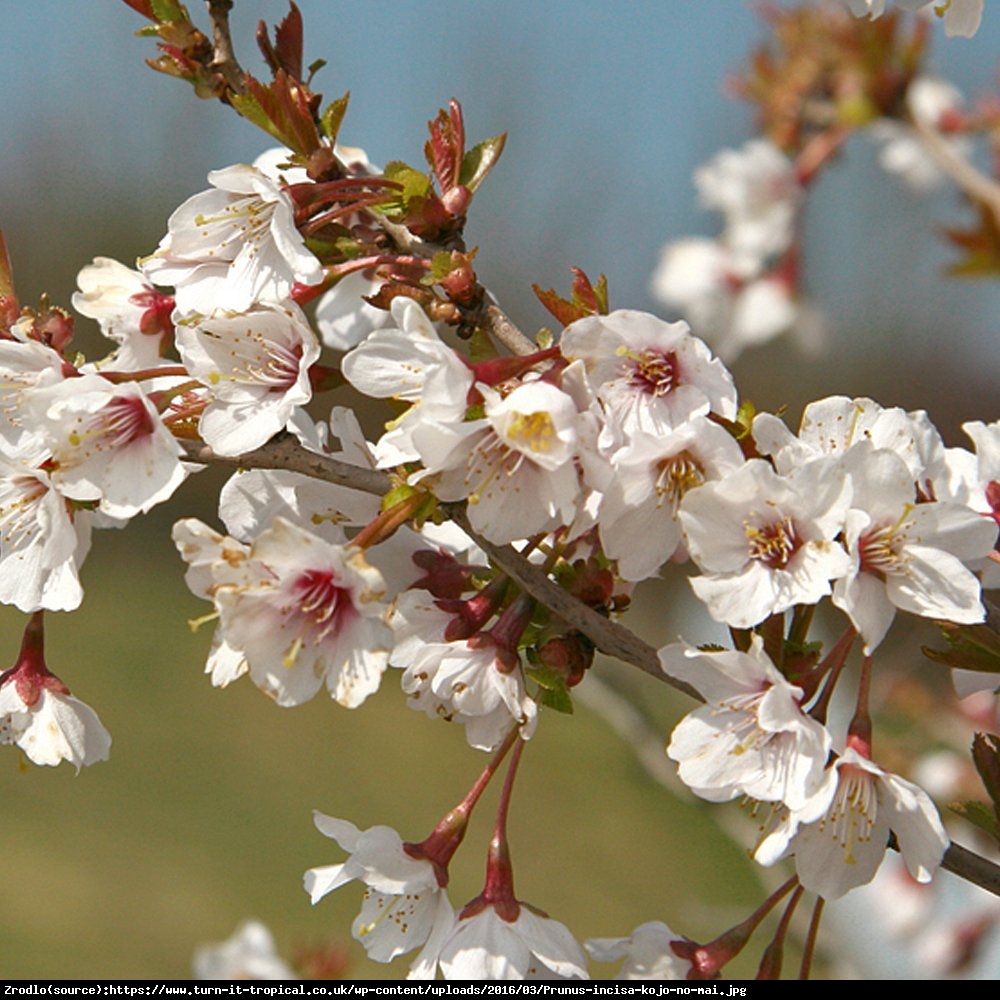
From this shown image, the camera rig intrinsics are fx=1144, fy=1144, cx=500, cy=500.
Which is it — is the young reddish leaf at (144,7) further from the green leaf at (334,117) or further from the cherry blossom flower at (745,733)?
the cherry blossom flower at (745,733)

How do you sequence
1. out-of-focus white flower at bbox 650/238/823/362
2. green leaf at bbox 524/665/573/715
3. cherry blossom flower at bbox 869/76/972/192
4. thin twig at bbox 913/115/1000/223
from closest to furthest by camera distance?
green leaf at bbox 524/665/573/715 < thin twig at bbox 913/115/1000/223 < cherry blossom flower at bbox 869/76/972/192 < out-of-focus white flower at bbox 650/238/823/362

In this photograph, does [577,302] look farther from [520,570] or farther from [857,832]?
[857,832]

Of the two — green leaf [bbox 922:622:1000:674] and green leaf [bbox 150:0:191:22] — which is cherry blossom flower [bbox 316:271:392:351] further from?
green leaf [bbox 922:622:1000:674]

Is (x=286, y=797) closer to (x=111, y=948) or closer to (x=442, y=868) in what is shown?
(x=111, y=948)

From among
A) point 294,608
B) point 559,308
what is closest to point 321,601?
point 294,608

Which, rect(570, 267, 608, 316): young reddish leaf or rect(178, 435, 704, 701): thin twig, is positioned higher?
rect(570, 267, 608, 316): young reddish leaf

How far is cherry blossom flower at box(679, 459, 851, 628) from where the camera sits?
2.11ft

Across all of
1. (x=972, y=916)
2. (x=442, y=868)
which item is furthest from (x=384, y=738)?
(x=442, y=868)

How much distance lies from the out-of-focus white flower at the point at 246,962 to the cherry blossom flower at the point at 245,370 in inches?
53.8

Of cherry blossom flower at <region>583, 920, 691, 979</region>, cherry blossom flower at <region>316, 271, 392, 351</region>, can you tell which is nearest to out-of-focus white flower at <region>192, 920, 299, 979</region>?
cherry blossom flower at <region>583, 920, 691, 979</region>

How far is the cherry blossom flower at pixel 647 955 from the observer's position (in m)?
0.88

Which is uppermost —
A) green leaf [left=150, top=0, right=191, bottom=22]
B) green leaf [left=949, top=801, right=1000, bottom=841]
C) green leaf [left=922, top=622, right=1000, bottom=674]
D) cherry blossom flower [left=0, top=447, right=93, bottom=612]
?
green leaf [left=150, top=0, right=191, bottom=22]

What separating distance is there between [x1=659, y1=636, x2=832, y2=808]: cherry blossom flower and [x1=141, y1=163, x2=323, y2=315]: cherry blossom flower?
0.33 metres

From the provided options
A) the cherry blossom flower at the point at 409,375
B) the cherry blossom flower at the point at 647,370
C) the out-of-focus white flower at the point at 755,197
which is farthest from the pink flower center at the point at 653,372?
the out-of-focus white flower at the point at 755,197
